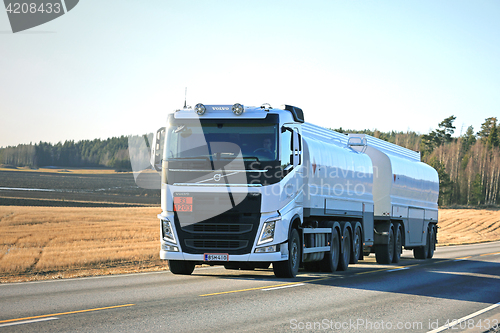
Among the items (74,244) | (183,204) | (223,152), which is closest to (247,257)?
(183,204)

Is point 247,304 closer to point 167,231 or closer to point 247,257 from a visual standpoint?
point 247,257

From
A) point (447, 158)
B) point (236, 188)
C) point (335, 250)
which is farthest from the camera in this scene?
point (447, 158)

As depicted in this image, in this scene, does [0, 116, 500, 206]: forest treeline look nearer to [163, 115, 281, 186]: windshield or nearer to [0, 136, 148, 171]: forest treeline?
[0, 136, 148, 171]: forest treeline

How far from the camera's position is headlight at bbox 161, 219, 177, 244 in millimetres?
13406

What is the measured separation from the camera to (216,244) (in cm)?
1324

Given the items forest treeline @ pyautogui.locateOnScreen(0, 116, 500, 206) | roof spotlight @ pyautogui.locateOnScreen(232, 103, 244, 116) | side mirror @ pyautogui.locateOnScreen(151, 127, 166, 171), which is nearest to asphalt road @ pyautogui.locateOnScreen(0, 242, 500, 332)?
side mirror @ pyautogui.locateOnScreen(151, 127, 166, 171)

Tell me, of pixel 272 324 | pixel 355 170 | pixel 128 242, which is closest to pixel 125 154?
pixel 128 242

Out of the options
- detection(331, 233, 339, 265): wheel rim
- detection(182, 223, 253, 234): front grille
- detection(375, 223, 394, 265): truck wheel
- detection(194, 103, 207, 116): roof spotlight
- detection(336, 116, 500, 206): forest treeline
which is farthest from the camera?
detection(336, 116, 500, 206): forest treeline

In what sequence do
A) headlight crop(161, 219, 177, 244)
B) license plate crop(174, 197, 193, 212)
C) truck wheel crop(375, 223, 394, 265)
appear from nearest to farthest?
license plate crop(174, 197, 193, 212), headlight crop(161, 219, 177, 244), truck wheel crop(375, 223, 394, 265)

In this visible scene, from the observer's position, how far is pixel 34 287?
1225 cm

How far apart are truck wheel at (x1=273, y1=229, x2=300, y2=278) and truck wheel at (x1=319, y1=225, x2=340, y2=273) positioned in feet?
7.22

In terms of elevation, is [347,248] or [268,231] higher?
[268,231]

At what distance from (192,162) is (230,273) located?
4122mm

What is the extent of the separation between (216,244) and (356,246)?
22.6ft
